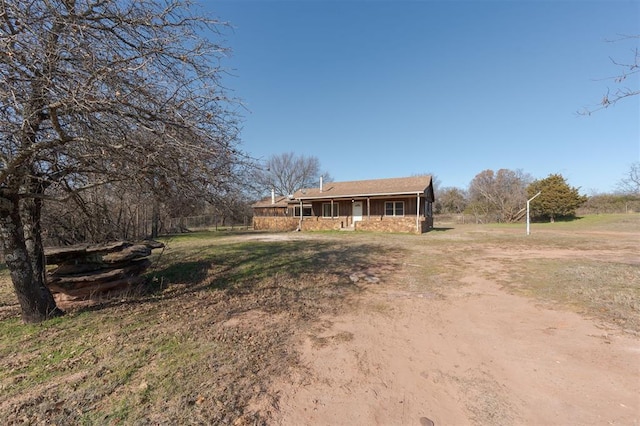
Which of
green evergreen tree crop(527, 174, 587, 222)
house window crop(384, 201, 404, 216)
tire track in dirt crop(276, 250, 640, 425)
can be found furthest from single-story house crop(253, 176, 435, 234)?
green evergreen tree crop(527, 174, 587, 222)

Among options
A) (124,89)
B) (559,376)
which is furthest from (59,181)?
(559,376)

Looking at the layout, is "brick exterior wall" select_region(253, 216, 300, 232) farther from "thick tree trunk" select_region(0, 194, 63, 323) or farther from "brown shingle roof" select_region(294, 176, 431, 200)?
"thick tree trunk" select_region(0, 194, 63, 323)

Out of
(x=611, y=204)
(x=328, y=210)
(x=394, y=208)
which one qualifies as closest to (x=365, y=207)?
(x=394, y=208)

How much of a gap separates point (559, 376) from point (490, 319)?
1549 mm

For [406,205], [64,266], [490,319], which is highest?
[406,205]

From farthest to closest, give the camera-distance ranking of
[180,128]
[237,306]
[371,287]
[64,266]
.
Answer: [371,287] → [64,266] → [237,306] → [180,128]

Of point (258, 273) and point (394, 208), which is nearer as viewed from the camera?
point (258, 273)

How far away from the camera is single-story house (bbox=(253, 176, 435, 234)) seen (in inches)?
787

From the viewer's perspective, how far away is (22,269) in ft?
13.1

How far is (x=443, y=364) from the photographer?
306cm

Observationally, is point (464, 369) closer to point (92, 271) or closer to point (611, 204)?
point (92, 271)

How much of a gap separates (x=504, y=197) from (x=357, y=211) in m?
22.8

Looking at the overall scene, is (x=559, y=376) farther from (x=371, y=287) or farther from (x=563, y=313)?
(x=371, y=287)

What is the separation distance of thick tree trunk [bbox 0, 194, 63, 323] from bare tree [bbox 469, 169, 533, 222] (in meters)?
38.9
